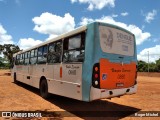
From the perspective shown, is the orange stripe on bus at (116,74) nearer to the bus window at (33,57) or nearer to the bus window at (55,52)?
the bus window at (55,52)

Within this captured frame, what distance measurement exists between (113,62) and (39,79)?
5594 millimetres

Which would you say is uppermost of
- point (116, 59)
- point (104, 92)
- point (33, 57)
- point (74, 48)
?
point (74, 48)

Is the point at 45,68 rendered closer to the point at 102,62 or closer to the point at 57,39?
the point at 57,39

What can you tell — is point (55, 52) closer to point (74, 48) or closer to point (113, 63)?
point (74, 48)

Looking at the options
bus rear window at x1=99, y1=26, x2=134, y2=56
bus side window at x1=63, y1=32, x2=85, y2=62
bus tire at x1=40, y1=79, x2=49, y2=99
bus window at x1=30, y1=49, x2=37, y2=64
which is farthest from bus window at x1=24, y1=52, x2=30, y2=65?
bus rear window at x1=99, y1=26, x2=134, y2=56

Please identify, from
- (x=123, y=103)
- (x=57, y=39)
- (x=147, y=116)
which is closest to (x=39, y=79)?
(x=57, y=39)

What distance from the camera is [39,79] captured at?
12445 mm

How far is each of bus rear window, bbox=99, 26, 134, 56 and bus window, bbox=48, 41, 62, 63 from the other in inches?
96.1

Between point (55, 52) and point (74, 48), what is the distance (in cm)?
204

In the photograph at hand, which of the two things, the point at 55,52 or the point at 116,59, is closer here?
the point at 116,59

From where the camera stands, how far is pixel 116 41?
8422 mm

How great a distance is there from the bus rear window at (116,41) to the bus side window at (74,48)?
74 centimetres

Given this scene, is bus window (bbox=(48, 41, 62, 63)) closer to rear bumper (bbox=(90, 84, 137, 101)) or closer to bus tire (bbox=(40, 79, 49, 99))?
bus tire (bbox=(40, 79, 49, 99))

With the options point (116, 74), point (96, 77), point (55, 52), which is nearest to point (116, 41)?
point (116, 74)
